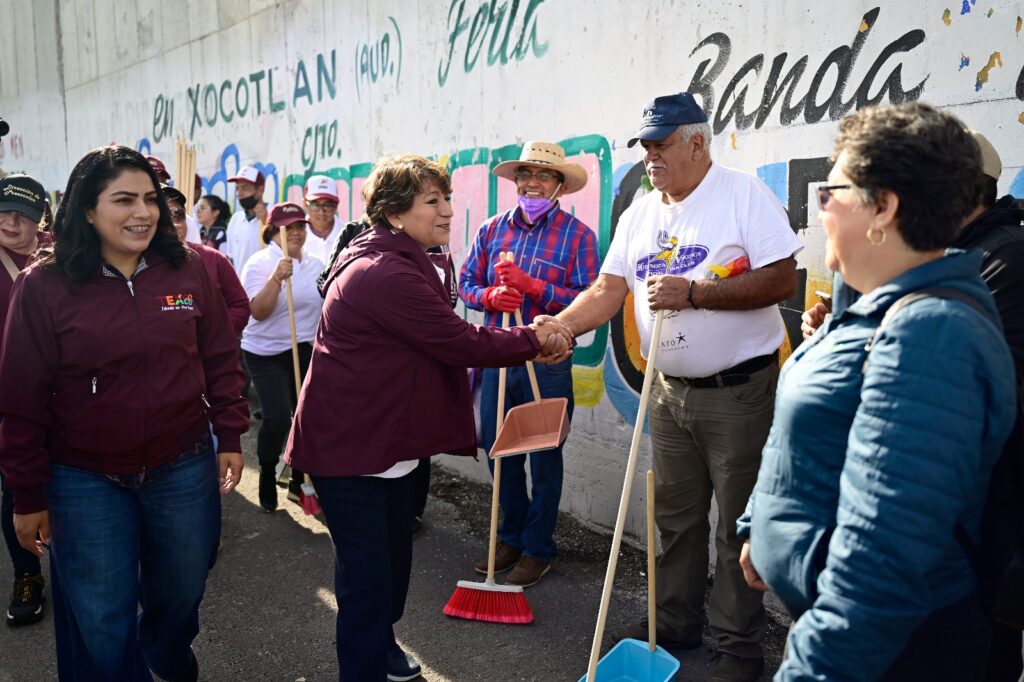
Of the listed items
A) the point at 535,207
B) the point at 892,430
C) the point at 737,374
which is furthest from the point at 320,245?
the point at 892,430

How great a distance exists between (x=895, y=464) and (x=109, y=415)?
7.83 ft

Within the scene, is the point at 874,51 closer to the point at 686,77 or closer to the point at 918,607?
the point at 686,77

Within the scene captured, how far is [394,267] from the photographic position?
2969 millimetres

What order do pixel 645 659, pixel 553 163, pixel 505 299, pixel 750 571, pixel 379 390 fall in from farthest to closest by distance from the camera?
pixel 553 163 < pixel 505 299 < pixel 645 659 < pixel 379 390 < pixel 750 571

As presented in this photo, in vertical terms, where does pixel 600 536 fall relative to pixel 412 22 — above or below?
below

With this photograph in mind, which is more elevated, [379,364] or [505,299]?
[505,299]

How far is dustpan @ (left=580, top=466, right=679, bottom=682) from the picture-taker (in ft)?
10.5

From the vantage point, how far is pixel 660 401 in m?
3.66

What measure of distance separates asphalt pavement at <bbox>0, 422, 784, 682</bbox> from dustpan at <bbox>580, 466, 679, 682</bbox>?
300 mm

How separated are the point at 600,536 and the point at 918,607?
142 inches

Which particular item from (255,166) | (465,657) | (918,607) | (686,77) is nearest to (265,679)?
(465,657)

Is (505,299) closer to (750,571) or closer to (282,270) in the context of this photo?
(282,270)

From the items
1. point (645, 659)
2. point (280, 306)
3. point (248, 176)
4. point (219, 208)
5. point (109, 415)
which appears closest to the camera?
point (109, 415)

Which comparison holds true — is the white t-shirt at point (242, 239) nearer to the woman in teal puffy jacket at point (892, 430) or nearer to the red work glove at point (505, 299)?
the red work glove at point (505, 299)
